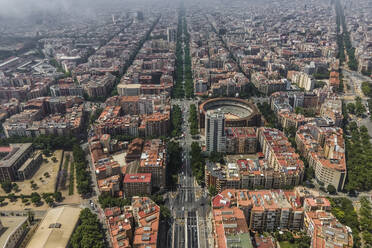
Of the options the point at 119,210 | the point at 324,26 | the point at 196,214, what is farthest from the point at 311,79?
the point at 324,26

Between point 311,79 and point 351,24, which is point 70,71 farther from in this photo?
point 351,24

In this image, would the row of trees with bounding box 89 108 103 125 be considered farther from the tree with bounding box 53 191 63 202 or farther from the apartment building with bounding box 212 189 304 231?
the apartment building with bounding box 212 189 304 231

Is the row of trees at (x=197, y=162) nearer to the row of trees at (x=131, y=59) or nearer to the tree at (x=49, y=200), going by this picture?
the tree at (x=49, y=200)

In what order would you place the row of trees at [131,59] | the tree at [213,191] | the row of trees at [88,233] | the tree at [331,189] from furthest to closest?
the row of trees at [131,59]
the tree at [331,189]
the tree at [213,191]
the row of trees at [88,233]

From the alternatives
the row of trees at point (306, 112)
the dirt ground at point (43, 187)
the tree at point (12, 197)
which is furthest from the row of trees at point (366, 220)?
the tree at point (12, 197)

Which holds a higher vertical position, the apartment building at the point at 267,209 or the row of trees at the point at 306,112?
the row of trees at the point at 306,112

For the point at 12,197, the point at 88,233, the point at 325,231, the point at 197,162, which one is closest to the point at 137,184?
the point at 88,233
